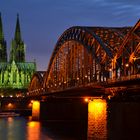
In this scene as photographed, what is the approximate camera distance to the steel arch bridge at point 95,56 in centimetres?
5444

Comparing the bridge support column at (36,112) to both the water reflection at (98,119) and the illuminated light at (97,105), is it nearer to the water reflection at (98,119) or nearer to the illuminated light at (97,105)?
the illuminated light at (97,105)

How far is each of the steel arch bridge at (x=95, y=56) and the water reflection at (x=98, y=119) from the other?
278cm

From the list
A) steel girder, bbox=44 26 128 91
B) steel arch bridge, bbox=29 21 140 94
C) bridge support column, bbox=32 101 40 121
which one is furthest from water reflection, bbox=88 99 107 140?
bridge support column, bbox=32 101 40 121

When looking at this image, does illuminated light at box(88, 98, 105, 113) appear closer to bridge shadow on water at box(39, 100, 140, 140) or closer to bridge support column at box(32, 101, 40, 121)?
bridge shadow on water at box(39, 100, 140, 140)

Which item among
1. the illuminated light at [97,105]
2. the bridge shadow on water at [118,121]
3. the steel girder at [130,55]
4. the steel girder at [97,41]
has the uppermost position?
the steel girder at [97,41]

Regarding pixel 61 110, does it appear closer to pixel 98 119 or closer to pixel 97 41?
pixel 97 41

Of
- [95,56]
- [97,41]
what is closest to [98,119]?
[97,41]

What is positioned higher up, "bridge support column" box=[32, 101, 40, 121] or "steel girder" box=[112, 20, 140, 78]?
"steel girder" box=[112, 20, 140, 78]

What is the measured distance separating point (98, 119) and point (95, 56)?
2249 centimetres

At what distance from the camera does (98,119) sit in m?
56.8

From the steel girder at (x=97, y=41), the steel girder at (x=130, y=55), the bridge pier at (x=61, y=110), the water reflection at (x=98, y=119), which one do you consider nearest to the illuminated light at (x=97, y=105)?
the water reflection at (x=98, y=119)

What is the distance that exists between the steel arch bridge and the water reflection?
2.78 metres

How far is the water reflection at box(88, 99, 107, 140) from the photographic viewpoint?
5462cm

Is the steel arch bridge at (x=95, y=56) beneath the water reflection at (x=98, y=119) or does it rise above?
above
